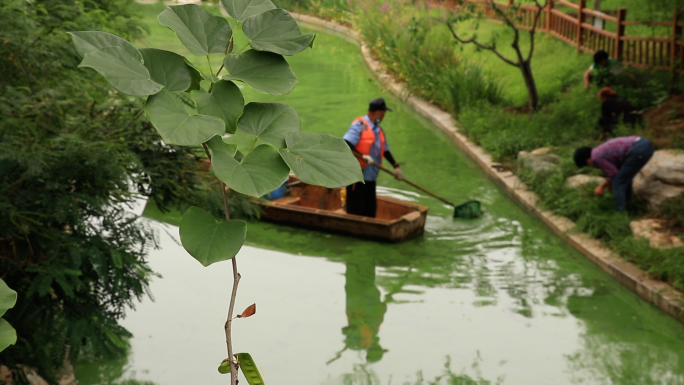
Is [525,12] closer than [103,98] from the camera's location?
No

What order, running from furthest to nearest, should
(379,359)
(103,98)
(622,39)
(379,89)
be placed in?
(379,89)
(622,39)
(379,359)
(103,98)

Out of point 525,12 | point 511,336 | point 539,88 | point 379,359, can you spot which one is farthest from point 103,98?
point 525,12

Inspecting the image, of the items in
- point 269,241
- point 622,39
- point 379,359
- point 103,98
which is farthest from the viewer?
point 622,39

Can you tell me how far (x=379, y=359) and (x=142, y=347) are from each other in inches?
84.3

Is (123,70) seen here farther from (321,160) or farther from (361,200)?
(361,200)

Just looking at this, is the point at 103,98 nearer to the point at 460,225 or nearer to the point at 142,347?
the point at 142,347

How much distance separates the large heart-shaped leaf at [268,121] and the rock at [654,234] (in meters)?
7.89

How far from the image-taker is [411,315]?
7520 mm

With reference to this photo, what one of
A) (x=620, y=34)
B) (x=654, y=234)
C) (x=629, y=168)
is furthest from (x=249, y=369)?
(x=620, y=34)

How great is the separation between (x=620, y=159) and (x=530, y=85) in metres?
5.09

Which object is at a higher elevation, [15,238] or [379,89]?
[15,238]

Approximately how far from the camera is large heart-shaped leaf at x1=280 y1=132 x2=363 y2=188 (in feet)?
3.50

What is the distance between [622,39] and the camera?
14.7 m

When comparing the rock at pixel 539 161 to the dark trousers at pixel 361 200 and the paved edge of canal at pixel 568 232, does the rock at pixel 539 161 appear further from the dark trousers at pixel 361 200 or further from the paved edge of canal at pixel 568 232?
the dark trousers at pixel 361 200
